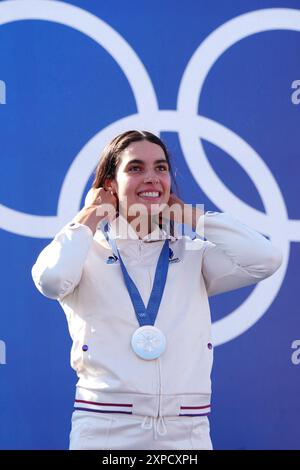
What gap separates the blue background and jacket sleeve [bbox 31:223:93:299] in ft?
3.29

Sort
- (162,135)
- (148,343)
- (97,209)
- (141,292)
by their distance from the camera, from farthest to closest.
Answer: (162,135), (97,209), (141,292), (148,343)

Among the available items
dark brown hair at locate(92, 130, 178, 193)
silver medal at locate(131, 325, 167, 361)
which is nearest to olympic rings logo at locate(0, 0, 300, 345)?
dark brown hair at locate(92, 130, 178, 193)

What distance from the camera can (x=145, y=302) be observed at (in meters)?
2.01

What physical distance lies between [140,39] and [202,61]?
26 cm

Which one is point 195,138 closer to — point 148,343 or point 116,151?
point 116,151

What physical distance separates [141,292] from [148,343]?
6.3 inches

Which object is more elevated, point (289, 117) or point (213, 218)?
point (289, 117)

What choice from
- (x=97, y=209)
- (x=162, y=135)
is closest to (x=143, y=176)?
(x=97, y=209)

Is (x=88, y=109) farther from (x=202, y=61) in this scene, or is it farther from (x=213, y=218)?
(x=213, y=218)

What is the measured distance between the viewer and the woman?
1931 mm

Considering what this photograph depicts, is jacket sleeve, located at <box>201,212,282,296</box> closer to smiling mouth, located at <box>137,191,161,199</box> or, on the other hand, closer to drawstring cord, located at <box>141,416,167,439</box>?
smiling mouth, located at <box>137,191,161,199</box>
